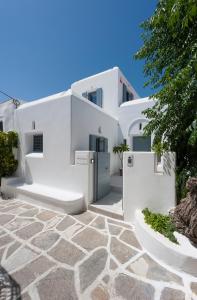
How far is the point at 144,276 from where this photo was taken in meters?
3.02

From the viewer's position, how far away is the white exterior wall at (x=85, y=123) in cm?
680

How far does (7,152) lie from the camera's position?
826 cm

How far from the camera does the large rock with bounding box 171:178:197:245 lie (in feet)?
10.7

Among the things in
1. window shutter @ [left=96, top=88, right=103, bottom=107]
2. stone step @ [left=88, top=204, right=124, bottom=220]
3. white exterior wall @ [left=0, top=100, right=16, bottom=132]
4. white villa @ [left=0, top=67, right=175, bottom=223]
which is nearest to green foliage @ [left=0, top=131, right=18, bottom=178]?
white villa @ [left=0, top=67, right=175, bottom=223]

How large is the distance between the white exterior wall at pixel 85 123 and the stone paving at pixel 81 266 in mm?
3232

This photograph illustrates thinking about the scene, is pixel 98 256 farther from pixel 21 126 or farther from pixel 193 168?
pixel 21 126

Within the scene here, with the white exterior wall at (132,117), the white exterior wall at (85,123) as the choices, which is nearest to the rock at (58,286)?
the white exterior wall at (85,123)

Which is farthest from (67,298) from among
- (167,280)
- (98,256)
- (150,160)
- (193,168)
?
(193,168)

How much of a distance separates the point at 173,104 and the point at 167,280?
4136 mm

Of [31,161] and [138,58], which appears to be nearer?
[138,58]

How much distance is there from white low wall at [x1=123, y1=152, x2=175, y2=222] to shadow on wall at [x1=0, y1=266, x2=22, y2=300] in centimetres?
330

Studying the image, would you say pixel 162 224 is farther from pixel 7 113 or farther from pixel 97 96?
pixel 97 96

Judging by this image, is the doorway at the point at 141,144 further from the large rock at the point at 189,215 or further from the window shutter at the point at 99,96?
the large rock at the point at 189,215

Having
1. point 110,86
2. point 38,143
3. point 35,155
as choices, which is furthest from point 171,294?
point 110,86
